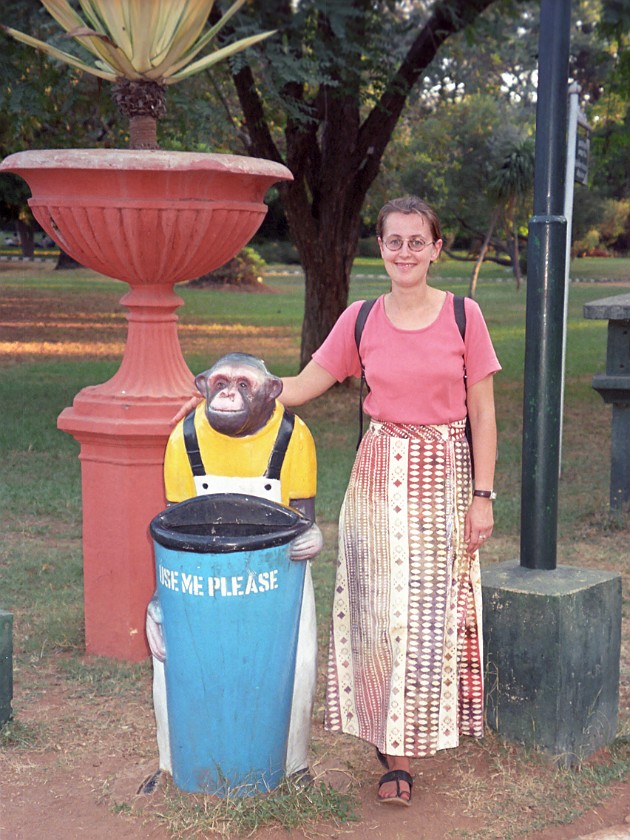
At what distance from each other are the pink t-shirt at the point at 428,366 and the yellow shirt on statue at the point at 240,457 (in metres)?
0.28

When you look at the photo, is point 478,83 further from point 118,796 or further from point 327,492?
point 118,796

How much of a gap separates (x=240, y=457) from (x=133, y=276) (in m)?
1.52

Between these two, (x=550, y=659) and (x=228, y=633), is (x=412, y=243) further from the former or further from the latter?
(x=550, y=659)

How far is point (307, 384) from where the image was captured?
137 inches

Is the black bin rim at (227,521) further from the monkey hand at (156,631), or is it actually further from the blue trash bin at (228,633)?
the monkey hand at (156,631)

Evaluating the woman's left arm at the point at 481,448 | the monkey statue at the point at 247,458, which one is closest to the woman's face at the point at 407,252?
the woman's left arm at the point at 481,448

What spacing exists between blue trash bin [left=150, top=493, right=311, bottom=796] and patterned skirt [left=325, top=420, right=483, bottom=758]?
9.5 inches

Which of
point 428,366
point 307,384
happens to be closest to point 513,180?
point 307,384

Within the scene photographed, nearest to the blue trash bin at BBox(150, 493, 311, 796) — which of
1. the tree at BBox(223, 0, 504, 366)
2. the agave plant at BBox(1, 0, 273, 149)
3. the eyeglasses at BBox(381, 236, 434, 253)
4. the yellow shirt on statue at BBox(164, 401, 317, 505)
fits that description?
the yellow shirt on statue at BBox(164, 401, 317, 505)

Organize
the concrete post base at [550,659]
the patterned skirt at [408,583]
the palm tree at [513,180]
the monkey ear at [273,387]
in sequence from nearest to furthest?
the monkey ear at [273,387]
the patterned skirt at [408,583]
the concrete post base at [550,659]
the palm tree at [513,180]

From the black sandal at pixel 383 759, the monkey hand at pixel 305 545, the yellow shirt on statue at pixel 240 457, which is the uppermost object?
the yellow shirt on statue at pixel 240 457

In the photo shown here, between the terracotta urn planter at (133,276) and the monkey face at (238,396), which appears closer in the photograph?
the monkey face at (238,396)

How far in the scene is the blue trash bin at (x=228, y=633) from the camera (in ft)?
10.00

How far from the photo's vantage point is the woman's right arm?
3.47 meters
